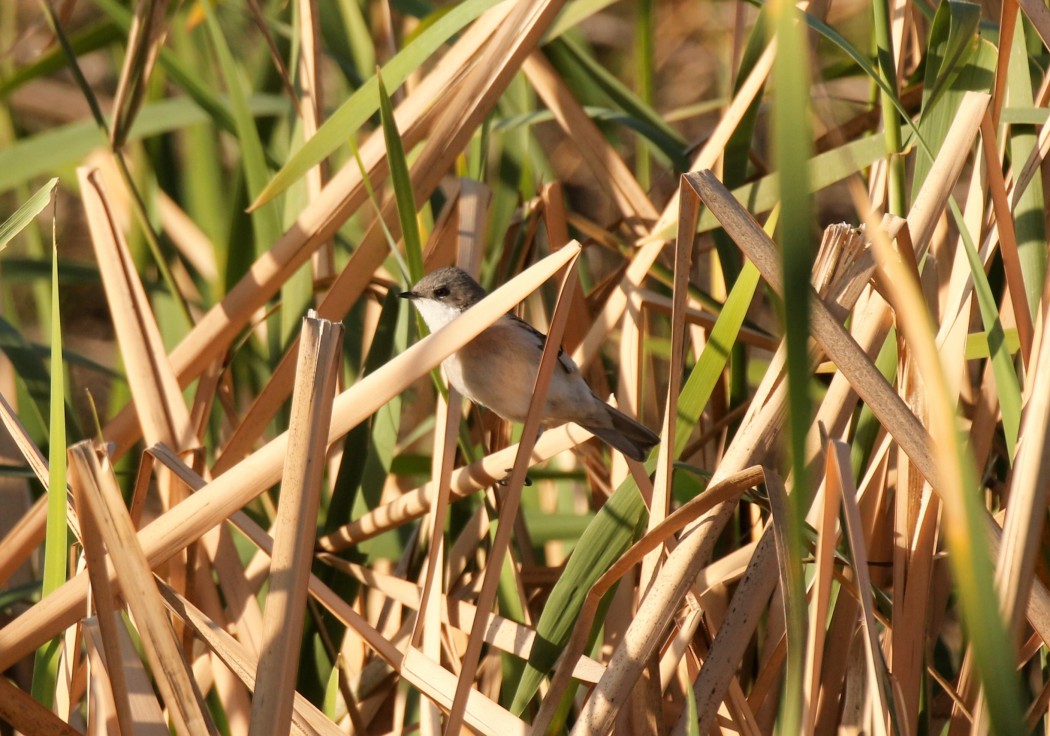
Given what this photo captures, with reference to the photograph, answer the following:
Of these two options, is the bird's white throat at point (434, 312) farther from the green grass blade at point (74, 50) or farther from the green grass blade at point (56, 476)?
the green grass blade at point (74, 50)

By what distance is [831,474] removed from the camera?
163 centimetres

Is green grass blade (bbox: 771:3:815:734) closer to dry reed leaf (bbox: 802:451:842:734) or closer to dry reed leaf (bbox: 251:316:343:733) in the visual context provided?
dry reed leaf (bbox: 802:451:842:734)

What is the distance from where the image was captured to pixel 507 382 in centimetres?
266

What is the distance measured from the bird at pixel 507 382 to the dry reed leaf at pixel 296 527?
0.99 meters

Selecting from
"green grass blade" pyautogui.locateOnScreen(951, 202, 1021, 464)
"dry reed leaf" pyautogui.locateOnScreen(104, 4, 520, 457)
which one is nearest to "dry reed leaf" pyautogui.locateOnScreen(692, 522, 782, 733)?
"green grass blade" pyautogui.locateOnScreen(951, 202, 1021, 464)

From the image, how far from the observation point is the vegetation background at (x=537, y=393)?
4.87 feet

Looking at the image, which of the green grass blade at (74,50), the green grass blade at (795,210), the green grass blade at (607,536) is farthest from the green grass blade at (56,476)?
the green grass blade at (74,50)

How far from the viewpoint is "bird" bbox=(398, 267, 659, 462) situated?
254cm

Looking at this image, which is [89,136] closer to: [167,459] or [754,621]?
[167,459]

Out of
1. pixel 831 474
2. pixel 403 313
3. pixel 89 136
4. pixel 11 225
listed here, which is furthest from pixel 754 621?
pixel 89 136

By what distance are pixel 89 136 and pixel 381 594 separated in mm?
1463

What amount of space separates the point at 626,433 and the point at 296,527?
125 cm

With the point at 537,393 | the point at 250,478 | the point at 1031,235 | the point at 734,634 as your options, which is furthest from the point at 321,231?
the point at 1031,235

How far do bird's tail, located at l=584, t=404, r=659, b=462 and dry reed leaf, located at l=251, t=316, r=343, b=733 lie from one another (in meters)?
1.12
